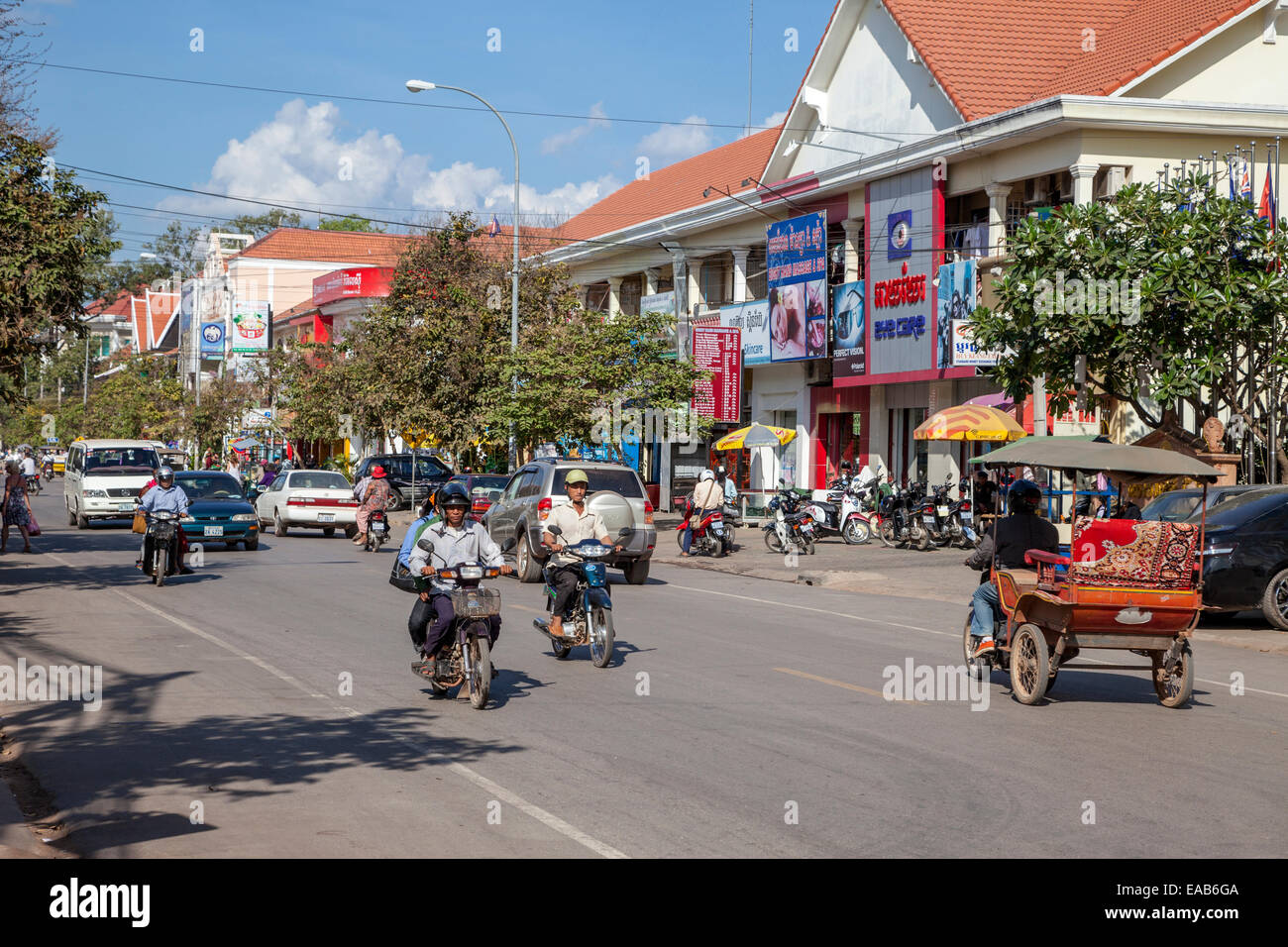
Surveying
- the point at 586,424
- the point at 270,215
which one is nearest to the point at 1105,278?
the point at 586,424

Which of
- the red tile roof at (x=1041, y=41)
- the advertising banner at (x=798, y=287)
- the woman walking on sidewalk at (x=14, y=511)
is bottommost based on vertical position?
the woman walking on sidewalk at (x=14, y=511)

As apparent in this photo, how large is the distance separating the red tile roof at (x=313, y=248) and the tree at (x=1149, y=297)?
71432 millimetres

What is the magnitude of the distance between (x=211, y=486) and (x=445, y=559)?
20.7 m

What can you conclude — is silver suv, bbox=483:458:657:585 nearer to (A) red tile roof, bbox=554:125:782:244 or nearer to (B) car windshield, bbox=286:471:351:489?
(B) car windshield, bbox=286:471:351:489

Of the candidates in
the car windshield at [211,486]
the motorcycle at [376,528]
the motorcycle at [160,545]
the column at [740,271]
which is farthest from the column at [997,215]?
the motorcycle at [160,545]

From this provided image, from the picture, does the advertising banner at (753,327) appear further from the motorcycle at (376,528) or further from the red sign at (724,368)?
the motorcycle at (376,528)

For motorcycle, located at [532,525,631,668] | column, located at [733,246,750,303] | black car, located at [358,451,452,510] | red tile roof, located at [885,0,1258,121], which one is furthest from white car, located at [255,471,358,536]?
motorcycle, located at [532,525,631,668]

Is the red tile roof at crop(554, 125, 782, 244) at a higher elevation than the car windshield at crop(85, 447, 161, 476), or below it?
higher

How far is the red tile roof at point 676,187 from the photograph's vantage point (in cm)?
4584

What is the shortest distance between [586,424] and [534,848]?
2924cm

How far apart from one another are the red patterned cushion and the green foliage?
10.8m

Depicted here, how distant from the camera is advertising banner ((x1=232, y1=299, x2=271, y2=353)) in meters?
83.4

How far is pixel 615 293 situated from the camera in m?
50.1

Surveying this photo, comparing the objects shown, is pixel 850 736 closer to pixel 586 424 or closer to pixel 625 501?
pixel 625 501
